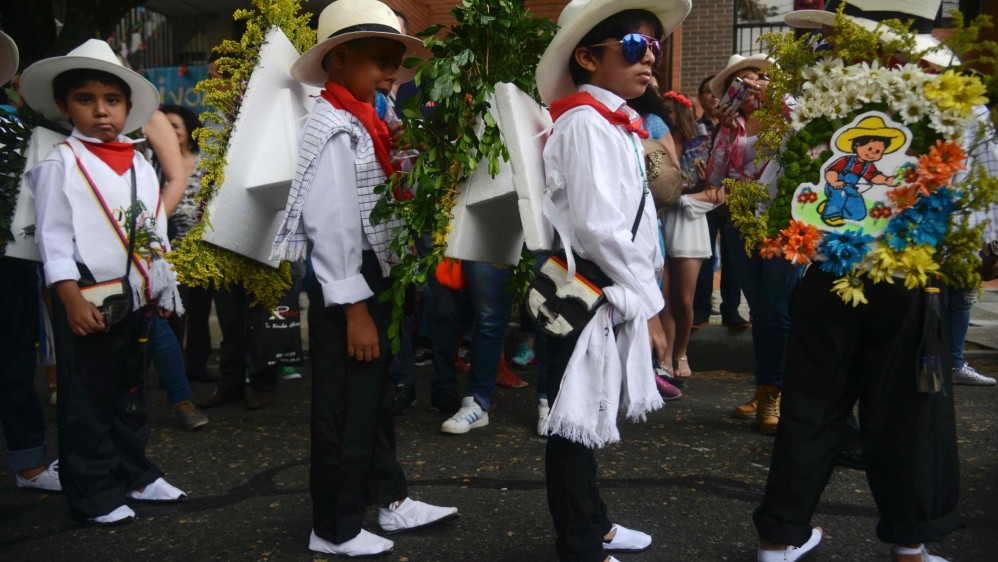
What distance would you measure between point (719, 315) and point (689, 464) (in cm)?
334

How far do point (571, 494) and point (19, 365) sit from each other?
2.72 meters

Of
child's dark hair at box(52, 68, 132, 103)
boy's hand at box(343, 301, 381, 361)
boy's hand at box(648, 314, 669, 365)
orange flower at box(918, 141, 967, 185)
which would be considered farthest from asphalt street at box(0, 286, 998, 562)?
child's dark hair at box(52, 68, 132, 103)

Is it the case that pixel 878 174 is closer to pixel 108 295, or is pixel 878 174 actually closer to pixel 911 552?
pixel 911 552

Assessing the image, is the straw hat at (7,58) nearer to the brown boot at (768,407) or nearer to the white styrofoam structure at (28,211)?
the white styrofoam structure at (28,211)

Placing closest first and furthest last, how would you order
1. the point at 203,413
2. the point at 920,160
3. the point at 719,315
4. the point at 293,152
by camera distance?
the point at 920,160 < the point at 293,152 < the point at 203,413 < the point at 719,315

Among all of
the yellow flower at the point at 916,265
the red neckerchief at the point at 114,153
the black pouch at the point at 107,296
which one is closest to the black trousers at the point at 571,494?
the yellow flower at the point at 916,265

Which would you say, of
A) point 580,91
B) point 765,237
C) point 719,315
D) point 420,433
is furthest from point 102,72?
point 719,315

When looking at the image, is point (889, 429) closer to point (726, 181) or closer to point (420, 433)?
point (726, 181)

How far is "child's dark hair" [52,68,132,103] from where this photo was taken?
3574mm

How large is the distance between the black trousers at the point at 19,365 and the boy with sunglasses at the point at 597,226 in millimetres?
2599

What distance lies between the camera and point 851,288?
8.66ft

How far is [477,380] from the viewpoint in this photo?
4910mm

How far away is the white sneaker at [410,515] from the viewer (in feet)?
11.0

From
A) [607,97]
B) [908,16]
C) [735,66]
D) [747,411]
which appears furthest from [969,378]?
[607,97]
